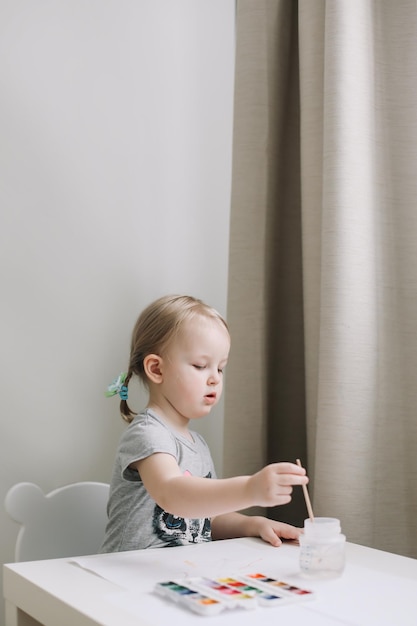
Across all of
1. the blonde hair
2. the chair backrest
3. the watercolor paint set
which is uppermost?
the blonde hair

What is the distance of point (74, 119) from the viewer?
1.75 m

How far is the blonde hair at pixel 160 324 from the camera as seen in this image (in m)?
1.39

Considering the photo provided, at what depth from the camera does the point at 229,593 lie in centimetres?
98

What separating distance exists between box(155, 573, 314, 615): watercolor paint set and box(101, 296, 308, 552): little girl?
0.73ft

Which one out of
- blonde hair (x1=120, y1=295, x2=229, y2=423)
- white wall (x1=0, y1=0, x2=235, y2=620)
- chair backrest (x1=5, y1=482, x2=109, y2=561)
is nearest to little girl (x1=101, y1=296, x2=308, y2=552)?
blonde hair (x1=120, y1=295, x2=229, y2=423)

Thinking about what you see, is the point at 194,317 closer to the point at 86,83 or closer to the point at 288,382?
the point at 288,382

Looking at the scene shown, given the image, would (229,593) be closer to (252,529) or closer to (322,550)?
(322,550)

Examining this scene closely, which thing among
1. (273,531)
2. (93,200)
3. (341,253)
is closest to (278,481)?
(273,531)

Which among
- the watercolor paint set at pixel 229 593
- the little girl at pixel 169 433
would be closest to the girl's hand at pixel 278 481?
the watercolor paint set at pixel 229 593

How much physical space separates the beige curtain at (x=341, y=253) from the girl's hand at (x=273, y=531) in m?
0.15

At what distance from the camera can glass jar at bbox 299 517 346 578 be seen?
107 cm

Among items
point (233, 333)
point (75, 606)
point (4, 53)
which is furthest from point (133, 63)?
point (75, 606)

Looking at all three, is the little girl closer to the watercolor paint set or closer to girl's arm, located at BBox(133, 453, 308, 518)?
girl's arm, located at BBox(133, 453, 308, 518)

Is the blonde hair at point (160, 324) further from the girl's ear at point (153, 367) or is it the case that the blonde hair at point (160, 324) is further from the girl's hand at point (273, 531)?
the girl's hand at point (273, 531)
